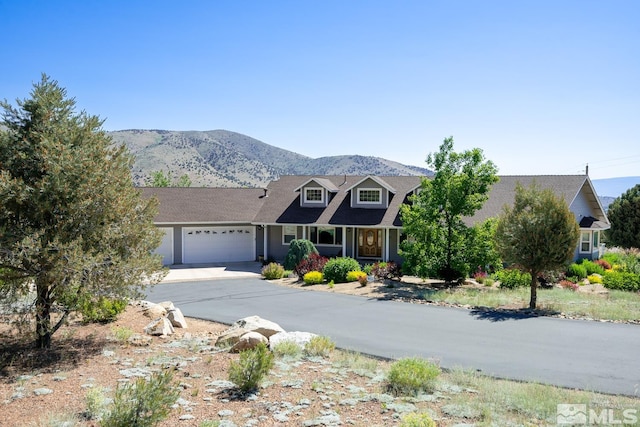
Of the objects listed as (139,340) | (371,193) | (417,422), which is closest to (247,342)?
(139,340)

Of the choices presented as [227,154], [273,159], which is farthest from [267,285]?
[273,159]

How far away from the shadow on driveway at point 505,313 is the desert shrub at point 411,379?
7761mm

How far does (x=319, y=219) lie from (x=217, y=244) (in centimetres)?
706

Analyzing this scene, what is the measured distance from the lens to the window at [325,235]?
31031mm

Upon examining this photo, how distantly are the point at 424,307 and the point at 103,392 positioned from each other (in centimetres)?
1235

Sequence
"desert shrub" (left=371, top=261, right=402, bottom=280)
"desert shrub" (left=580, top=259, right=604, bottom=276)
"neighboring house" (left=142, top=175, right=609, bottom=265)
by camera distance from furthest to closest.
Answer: "neighboring house" (left=142, top=175, right=609, bottom=265) → "desert shrub" (left=580, top=259, right=604, bottom=276) → "desert shrub" (left=371, top=261, right=402, bottom=280)

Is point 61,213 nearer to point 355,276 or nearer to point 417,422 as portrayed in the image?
point 417,422

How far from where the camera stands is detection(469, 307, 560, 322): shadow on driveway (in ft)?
54.4

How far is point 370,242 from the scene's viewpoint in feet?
100.0

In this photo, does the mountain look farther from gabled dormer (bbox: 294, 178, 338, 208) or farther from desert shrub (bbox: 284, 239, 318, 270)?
desert shrub (bbox: 284, 239, 318, 270)

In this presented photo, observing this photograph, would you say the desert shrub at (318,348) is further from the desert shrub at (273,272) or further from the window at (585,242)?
the window at (585,242)

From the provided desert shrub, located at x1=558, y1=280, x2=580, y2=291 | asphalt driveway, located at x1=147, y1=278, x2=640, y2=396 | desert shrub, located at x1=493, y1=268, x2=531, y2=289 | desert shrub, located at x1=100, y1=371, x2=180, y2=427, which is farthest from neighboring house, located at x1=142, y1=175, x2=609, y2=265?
desert shrub, located at x1=100, y1=371, x2=180, y2=427

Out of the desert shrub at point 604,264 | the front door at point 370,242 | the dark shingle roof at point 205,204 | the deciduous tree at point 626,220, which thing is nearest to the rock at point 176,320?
the dark shingle roof at point 205,204

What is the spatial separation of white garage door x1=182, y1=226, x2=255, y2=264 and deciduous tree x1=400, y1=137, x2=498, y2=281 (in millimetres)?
13032
